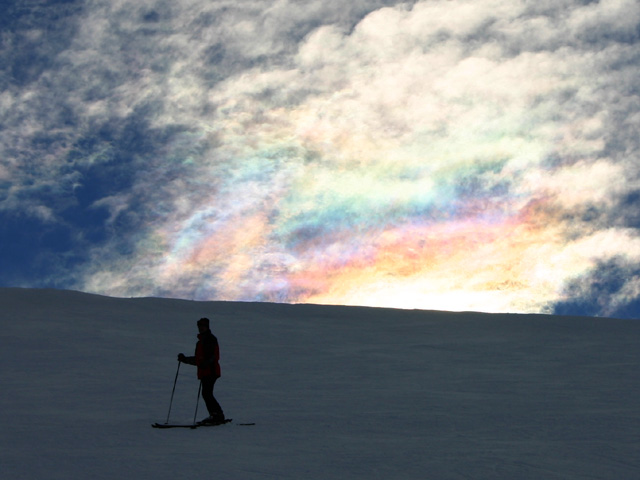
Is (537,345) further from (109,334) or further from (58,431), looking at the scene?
(58,431)

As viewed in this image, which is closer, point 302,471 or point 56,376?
point 302,471

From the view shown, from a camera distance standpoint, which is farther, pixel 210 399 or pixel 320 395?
pixel 320 395

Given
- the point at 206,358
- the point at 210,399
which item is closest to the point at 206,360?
the point at 206,358

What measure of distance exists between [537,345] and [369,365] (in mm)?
5004

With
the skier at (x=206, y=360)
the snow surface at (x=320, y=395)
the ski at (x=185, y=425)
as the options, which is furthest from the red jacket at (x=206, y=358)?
the snow surface at (x=320, y=395)

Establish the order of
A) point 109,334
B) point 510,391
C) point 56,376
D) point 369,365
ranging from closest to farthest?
point 510,391
point 56,376
point 369,365
point 109,334

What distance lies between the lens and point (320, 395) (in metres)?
11.4

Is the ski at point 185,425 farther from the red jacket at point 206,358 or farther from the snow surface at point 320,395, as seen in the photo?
the red jacket at point 206,358

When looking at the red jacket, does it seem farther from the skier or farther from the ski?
the ski

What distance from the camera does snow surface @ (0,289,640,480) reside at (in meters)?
6.89

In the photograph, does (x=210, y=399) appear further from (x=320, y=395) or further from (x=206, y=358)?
(x=320, y=395)

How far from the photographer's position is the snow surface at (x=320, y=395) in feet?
22.6

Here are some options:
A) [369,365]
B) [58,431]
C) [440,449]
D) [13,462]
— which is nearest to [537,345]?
[369,365]

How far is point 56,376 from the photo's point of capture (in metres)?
12.7
